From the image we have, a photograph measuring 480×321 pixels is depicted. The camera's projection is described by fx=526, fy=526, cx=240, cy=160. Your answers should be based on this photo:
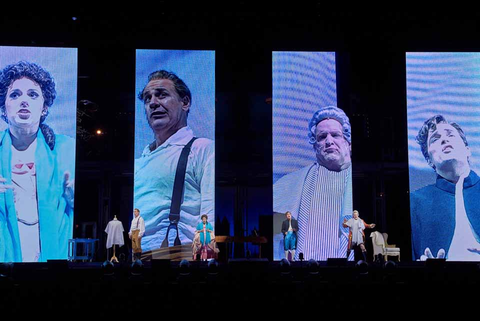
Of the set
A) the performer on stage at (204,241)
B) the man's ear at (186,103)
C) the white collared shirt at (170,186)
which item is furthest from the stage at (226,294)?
the man's ear at (186,103)

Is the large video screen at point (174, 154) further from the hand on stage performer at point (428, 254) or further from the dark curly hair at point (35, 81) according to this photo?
the hand on stage performer at point (428, 254)

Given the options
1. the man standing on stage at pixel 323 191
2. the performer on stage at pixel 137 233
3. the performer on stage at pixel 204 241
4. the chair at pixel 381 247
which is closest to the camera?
the performer on stage at pixel 204 241

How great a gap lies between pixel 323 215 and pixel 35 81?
28.0 feet

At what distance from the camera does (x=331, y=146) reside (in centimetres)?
1431

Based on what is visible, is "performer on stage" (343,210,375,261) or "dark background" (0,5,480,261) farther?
"dark background" (0,5,480,261)

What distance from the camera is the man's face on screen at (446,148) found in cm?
1424

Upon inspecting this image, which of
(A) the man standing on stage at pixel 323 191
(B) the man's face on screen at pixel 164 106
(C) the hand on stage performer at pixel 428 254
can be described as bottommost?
(C) the hand on stage performer at pixel 428 254

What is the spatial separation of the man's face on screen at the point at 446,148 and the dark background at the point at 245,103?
1.25m

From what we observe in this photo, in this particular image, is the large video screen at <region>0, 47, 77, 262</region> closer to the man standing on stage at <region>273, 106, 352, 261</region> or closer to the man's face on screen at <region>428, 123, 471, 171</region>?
the man standing on stage at <region>273, 106, 352, 261</region>

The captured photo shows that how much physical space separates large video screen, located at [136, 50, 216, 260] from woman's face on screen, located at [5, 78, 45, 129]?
2.68m

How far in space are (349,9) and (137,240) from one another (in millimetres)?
7819

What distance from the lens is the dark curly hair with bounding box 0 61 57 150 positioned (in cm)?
1408

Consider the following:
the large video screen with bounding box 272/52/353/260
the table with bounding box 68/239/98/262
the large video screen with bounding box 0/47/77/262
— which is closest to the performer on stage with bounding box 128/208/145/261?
A: the table with bounding box 68/239/98/262

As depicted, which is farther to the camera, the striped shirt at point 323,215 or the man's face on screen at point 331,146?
the man's face on screen at point 331,146
